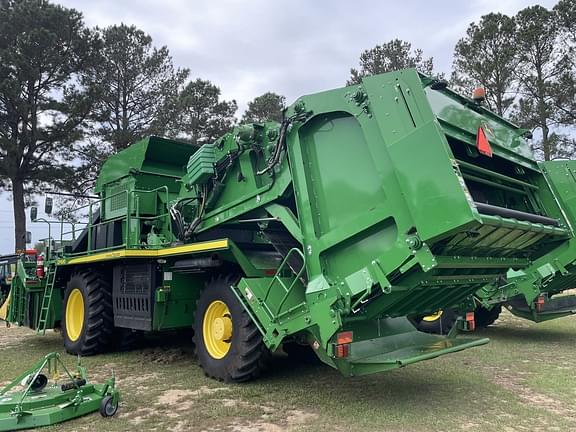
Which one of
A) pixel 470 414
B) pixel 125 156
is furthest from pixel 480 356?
pixel 125 156

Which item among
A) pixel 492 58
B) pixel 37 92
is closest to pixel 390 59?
pixel 492 58

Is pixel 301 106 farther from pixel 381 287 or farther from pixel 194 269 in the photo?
pixel 194 269

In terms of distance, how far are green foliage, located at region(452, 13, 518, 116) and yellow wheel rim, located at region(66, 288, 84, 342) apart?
19.6 m

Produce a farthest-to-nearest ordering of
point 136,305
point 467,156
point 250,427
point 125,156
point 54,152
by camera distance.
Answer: point 54,152
point 125,156
point 136,305
point 467,156
point 250,427

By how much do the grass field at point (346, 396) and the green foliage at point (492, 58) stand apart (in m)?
17.9

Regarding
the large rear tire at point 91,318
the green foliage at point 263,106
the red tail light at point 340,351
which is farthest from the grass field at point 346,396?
the green foliage at point 263,106

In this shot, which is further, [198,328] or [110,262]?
[110,262]

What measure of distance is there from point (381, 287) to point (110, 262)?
198 inches

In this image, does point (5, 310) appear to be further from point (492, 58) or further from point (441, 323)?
point (492, 58)

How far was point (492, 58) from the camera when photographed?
904 inches

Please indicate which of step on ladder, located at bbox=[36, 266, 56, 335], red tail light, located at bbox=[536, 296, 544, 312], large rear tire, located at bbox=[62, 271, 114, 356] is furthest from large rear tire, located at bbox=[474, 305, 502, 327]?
step on ladder, located at bbox=[36, 266, 56, 335]

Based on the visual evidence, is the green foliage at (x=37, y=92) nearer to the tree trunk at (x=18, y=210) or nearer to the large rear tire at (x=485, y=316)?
the tree trunk at (x=18, y=210)

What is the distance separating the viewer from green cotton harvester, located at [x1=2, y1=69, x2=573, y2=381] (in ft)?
13.9

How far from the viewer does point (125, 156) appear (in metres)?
8.54
